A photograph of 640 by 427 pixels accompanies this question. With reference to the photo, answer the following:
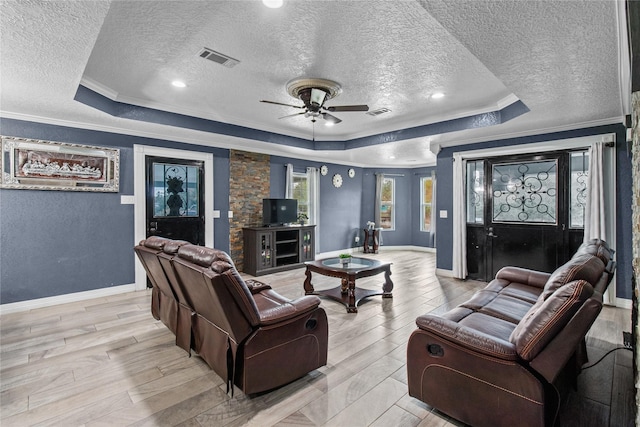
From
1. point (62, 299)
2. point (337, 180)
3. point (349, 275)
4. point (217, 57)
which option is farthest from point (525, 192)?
point (62, 299)

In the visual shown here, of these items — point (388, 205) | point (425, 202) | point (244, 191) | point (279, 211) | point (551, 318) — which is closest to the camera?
point (551, 318)

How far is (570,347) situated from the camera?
5.02 ft

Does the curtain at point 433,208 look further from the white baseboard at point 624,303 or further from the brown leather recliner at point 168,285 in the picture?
the brown leather recliner at point 168,285

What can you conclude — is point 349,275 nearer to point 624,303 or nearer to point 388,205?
point 624,303

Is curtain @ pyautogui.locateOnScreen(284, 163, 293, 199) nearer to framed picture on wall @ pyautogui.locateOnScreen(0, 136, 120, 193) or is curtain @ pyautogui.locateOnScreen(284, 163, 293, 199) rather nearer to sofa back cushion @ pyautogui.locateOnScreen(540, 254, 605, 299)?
framed picture on wall @ pyautogui.locateOnScreen(0, 136, 120, 193)

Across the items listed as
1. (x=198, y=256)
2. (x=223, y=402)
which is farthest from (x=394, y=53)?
(x=223, y=402)

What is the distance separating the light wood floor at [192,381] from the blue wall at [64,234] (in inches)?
22.4

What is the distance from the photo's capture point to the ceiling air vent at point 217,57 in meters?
2.82

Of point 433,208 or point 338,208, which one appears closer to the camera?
point 338,208

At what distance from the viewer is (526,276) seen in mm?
3219

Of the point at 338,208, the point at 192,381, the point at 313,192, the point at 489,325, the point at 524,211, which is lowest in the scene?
the point at 192,381

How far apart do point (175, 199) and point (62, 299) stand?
201cm

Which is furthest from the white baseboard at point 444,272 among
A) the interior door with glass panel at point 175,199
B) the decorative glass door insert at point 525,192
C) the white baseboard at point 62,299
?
the white baseboard at point 62,299

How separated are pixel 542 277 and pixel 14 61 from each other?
5.09 meters
